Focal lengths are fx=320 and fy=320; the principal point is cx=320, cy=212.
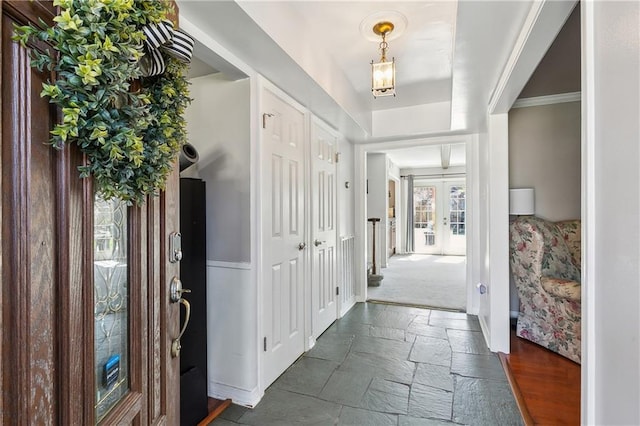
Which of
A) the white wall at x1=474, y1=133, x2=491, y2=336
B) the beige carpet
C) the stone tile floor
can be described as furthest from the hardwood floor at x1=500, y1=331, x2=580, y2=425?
the beige carpet

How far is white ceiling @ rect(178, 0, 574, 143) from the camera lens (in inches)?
60.6

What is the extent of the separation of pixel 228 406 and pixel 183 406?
38 cm

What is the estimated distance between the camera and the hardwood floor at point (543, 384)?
74.1 inches

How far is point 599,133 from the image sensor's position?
921mm

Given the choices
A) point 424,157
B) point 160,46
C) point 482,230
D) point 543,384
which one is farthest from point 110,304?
point 424,157

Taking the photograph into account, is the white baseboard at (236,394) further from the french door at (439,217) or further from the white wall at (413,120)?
the french door at (439,217)

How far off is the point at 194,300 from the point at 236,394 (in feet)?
2.34

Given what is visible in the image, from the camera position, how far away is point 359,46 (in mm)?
2430

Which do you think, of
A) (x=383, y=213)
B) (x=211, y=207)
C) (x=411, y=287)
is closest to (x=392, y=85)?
(x=211, y=207)

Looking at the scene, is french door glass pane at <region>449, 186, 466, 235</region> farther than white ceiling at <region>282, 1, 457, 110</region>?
Yes

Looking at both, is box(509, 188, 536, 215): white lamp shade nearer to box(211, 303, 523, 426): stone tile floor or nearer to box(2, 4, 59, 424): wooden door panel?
box(211, 303, 523, 426): stone tile floor

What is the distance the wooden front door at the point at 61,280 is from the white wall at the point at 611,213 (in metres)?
1.21

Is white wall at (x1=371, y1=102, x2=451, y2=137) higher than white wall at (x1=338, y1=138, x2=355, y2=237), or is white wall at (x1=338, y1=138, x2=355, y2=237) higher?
white wall at (x1=371, y1=102, x2=451, y2=137)

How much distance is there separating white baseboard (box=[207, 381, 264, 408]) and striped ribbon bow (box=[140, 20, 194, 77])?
195 centimetres
